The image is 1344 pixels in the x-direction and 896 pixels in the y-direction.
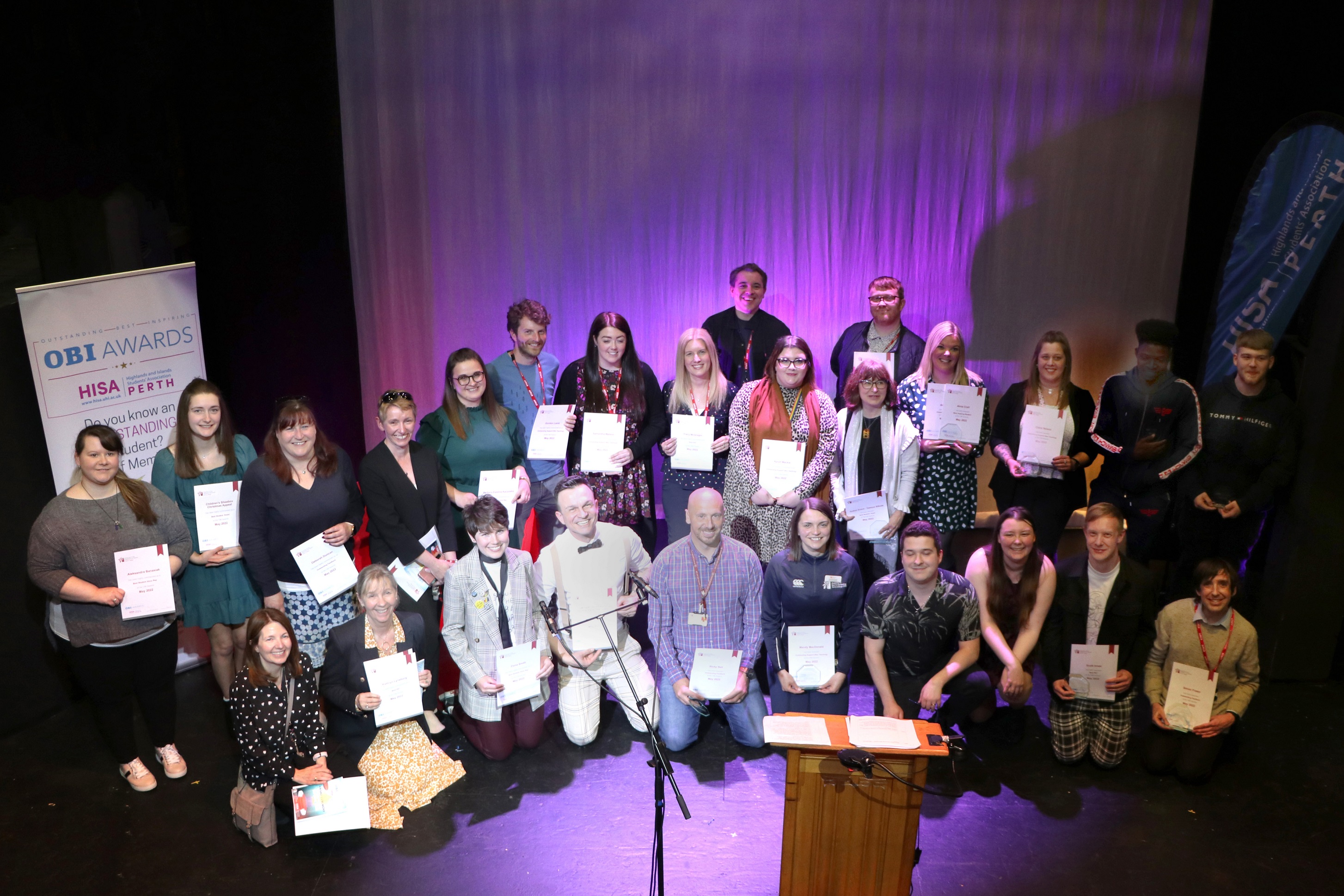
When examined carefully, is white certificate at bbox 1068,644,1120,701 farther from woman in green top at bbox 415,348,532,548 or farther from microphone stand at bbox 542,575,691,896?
woman in green top at bbox 415,348,532,548

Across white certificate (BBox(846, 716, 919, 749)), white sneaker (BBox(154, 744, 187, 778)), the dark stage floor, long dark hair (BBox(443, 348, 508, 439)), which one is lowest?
the dark stage floor

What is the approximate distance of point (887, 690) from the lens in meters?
4.03

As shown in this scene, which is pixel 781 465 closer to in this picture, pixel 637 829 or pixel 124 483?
pixel 637 829

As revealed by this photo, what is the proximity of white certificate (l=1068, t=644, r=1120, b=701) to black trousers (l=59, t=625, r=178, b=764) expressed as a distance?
13.2 ft

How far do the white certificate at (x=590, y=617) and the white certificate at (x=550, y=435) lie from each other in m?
0.87

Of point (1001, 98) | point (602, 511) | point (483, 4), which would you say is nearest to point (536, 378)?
point (602, 511)

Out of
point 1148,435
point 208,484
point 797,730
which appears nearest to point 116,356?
point 208,484

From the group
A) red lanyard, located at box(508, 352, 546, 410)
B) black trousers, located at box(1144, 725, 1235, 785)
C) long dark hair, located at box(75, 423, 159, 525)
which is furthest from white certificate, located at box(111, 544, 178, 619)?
black trousers, located at box(1144, 725, 1235, 785)

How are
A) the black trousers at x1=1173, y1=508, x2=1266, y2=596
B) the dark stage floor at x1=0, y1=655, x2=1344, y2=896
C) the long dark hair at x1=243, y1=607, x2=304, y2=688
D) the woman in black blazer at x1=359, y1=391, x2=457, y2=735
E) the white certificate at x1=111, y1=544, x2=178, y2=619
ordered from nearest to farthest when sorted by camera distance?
the dark stage floor at x1=0, y1=655, x2=1344, y2=896 → the long dark hair at x1=243, y1=607, x2=304, y2=688 → the white certificate at x1=111, y1=544, x2=178, y2=619 → the woman in black blazer at x1=359, y1=391, x2=457, y2=735 → the black trousers at x1=1173, y1=508, x2=1266, y2=596

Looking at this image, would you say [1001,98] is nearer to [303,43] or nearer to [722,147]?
[722,147]

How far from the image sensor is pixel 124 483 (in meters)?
3.73

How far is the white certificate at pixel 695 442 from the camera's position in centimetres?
470

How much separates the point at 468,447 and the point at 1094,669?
123 inches

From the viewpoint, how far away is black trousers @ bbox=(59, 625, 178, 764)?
3795mm
